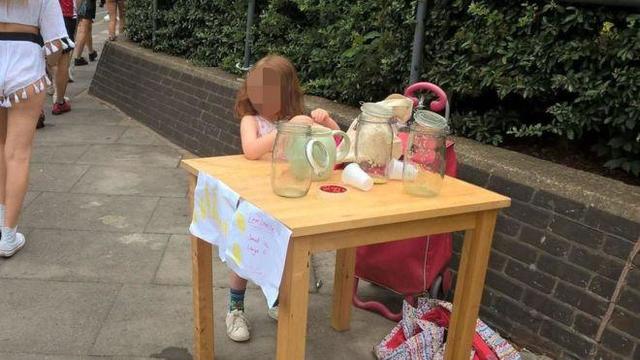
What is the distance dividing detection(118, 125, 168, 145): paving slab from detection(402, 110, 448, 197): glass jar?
4.55 m

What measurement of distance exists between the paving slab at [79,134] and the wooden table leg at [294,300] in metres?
4.81

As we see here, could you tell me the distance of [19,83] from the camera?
135 inches

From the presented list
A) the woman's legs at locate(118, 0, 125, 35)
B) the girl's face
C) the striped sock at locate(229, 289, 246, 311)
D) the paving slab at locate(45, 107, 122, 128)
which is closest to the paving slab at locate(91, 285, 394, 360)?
the striped sock at locate(229, 289, 246, 311)

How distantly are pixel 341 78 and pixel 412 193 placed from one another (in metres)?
2.55

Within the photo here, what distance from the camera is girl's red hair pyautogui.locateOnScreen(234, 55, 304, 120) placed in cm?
262

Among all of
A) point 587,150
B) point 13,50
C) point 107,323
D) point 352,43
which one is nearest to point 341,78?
point 352,43

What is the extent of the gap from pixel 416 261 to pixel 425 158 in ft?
2.60

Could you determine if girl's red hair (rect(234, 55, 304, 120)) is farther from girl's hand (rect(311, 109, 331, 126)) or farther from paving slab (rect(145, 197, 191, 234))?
paving slab (rect(145, 197, 191, 234))

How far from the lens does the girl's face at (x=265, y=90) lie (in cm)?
261

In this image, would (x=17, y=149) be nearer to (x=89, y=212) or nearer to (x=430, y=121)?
(x=89, y=212)

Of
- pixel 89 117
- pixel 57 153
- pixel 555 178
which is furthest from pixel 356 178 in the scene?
pixel 89 117

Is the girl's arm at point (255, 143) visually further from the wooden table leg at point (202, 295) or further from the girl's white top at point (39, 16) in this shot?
the girl's white top at point (39, 16)

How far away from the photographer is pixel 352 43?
4.49 m

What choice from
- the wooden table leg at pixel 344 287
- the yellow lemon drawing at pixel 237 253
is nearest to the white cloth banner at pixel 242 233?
the yellow lemon drawing at pixel 237 253
